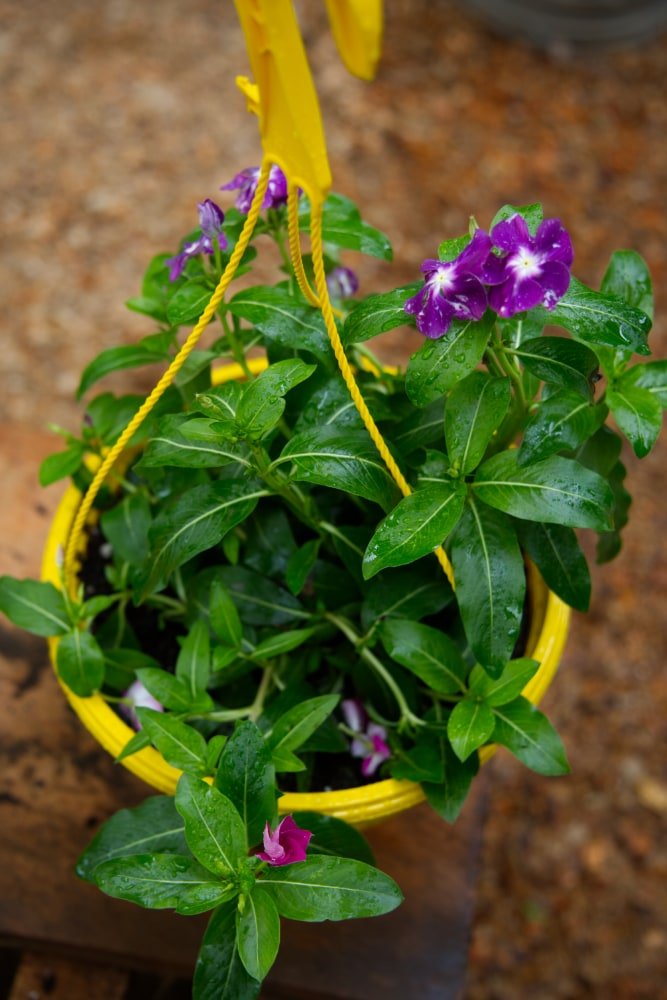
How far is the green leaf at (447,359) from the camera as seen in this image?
2.37 ft

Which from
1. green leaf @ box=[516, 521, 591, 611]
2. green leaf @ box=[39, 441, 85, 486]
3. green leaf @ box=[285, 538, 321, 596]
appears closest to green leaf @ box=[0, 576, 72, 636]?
green leaf @ box=[39, 441, 85, 486]

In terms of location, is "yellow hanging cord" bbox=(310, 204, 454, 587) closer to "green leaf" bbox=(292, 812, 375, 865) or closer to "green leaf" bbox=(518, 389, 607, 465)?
"green leaf" bbox=(518, 389, 607, 465)

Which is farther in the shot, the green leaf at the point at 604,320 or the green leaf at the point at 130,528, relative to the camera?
the green leaf at the point at 130,528

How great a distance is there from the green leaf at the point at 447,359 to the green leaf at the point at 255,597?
11.4 inches

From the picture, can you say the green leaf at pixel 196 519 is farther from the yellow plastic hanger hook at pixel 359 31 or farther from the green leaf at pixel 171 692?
the yellow plastic hanger hook at pixel 359 31

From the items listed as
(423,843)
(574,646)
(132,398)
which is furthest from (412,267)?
(423,843)

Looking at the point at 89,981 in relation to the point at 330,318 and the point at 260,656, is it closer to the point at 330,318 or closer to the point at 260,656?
the point at 260,656

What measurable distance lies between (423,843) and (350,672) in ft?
0.76

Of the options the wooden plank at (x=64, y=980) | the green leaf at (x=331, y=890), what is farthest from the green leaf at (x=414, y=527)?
the wooden plank at (x=64, y=980)

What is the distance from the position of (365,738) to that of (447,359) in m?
0.38

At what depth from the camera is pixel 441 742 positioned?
0.89 metres

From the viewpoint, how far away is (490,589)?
766 millimetres

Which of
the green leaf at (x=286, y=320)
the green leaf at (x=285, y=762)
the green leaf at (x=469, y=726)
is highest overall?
the green leaf at (x=286, y=320)

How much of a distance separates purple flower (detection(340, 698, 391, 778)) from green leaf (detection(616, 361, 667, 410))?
389 millimetres
